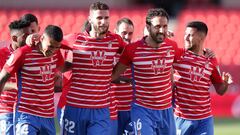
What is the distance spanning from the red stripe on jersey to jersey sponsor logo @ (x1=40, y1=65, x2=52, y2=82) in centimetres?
42

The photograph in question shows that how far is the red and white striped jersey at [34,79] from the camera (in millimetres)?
9703

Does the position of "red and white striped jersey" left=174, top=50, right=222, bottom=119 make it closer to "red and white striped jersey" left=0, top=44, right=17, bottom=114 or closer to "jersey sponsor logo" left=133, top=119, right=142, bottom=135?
"jersey sponsor logo" left=133, top=119, right=142, bottom=135

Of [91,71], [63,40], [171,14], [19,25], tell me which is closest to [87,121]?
[91,71]

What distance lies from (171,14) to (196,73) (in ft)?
51.2

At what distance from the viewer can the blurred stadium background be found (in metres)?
23.5

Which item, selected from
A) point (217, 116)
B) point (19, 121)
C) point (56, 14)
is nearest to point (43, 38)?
point (19, 121)

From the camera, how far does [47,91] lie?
985 centimetres

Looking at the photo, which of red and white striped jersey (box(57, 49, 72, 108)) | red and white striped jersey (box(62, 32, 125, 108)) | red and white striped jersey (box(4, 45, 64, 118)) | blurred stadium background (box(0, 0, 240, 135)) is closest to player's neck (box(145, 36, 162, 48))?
red and white striped jersey (box(62, 32, 125, 108))

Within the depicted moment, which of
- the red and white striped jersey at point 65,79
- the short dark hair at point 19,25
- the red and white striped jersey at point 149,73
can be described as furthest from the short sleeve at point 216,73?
the short dark hair at point 19,25

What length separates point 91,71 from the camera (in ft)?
33.2

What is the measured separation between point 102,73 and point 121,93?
140cm

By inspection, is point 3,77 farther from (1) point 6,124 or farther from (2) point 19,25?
(1) point 6,124

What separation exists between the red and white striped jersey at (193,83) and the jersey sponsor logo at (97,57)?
3.40 feet

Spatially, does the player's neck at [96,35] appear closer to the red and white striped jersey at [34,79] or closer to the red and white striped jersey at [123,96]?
the red and white striped jersey at [34,79]
